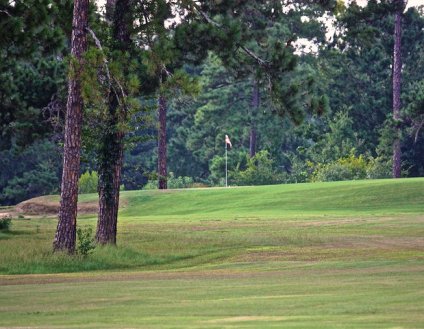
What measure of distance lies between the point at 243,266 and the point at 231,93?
7252 centimetres

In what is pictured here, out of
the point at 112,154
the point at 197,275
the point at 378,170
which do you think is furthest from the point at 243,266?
the point at 378,170

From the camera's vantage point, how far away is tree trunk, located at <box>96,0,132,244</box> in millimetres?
33125

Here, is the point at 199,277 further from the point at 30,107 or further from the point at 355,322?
the point at 30,107

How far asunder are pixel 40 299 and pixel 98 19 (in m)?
17.7

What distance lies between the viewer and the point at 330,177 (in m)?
78.6

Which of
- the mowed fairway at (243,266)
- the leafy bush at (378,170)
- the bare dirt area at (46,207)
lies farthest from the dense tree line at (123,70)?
the bare dirt area at (46,207)

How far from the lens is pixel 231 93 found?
99.3 metres

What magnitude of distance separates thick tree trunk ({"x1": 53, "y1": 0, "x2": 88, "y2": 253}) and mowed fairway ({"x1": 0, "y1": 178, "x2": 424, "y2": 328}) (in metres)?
0.81

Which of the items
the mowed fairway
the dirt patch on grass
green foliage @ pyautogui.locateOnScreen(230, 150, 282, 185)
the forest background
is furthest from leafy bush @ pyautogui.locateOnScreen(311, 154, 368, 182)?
the dirt patch on grass

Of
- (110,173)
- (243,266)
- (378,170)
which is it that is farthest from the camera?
(378,170)

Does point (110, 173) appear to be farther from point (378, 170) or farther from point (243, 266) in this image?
point (378, 170)

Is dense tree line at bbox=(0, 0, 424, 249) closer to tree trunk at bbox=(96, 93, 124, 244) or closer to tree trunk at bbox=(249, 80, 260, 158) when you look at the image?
tree trunk at bbox=(96, 93, 124, 244)

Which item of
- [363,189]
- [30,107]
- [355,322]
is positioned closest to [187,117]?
[363,189]

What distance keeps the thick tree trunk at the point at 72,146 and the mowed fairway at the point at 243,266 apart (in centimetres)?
81
